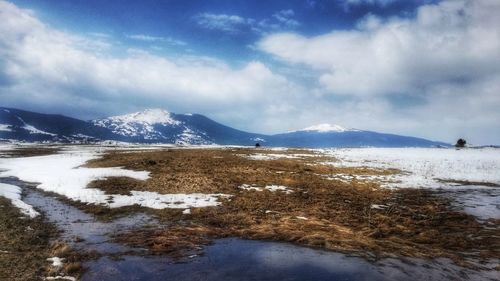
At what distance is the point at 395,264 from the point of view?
11914 mm

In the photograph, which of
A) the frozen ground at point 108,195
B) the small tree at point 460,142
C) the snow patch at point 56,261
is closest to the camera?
the snow patch at point 56,261

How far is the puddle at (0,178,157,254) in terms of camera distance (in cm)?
1424

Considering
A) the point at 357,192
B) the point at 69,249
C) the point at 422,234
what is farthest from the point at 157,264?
the point at 357,192

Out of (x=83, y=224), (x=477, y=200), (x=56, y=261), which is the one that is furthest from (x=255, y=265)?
(x=477, y=200)

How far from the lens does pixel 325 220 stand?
18.4 meters

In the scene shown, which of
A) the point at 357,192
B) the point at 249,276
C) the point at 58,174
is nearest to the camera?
the point at 249,276

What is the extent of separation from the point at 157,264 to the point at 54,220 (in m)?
9.22

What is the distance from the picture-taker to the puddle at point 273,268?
1097 cm

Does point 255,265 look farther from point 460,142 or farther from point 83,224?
point 460,142

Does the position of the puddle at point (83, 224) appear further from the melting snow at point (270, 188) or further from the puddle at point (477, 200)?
the puddle at point (477, 200)

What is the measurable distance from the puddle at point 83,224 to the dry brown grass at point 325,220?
0.90 meters

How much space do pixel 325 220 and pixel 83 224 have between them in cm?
1207

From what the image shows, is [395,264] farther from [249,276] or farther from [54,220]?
[54,220]

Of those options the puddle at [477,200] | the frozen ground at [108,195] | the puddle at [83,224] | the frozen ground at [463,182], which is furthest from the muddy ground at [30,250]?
the frozen ground at [463,182]
